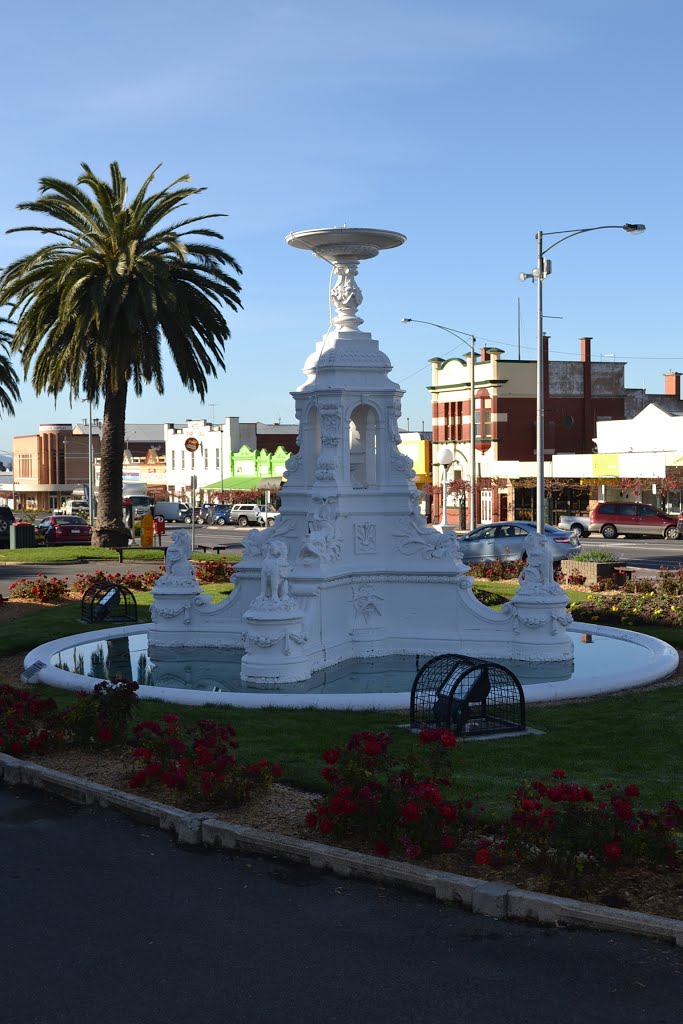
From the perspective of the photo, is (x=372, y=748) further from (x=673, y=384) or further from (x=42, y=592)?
(x=673, y=384)

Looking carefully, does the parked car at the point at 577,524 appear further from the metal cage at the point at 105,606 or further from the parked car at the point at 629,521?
the metal cage at the point at 105,606

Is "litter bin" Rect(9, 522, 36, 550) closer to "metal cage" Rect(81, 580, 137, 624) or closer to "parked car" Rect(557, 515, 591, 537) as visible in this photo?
"metal cage" Rect(81, 580, 137, 624)

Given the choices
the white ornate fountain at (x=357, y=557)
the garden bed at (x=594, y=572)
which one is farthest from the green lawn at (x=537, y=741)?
the garden bed at (x=594, y=572)

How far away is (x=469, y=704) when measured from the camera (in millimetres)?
11805

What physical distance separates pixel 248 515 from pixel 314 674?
189 ft

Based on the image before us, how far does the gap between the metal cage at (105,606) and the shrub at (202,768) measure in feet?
34.2

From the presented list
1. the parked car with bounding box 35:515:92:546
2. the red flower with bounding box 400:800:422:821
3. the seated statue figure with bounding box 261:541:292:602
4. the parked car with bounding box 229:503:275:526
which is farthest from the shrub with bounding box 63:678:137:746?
the parked car with bounding box 229:503:275:526

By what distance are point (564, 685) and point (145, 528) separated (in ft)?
99.3

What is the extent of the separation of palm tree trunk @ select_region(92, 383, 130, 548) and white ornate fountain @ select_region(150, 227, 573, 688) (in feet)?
63.5

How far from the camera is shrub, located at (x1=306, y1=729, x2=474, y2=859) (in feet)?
24.5

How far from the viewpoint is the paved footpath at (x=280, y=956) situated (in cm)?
560

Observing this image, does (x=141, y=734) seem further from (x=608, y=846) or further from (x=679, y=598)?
(x=679, y=598)

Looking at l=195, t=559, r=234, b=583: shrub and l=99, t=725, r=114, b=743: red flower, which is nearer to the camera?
l=99, t=725, r=114, b=743: red flower

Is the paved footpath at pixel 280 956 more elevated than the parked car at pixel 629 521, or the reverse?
the parked car at pixel 629 521
